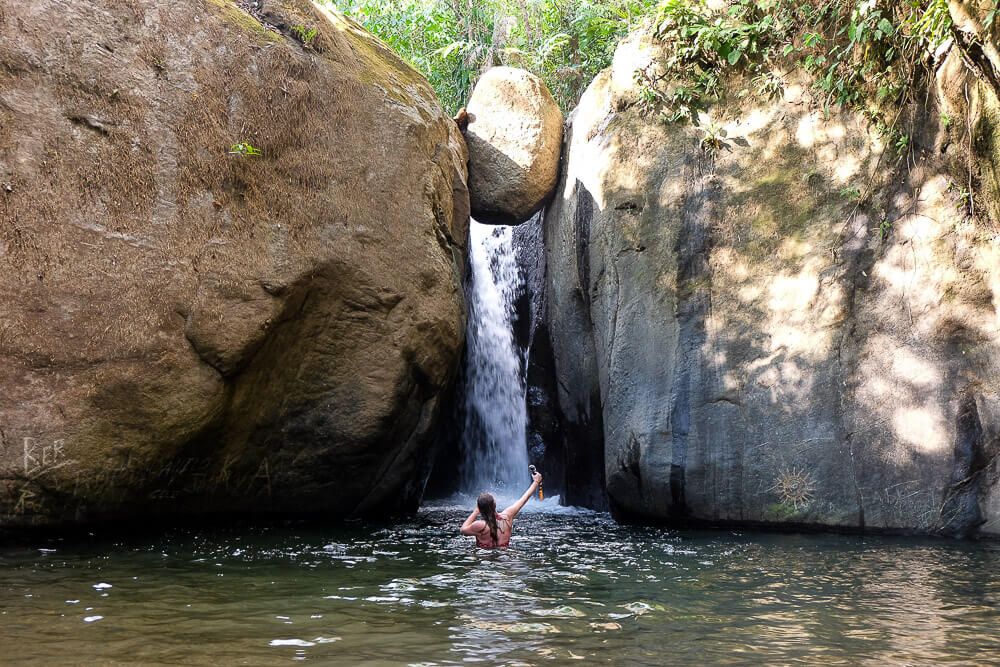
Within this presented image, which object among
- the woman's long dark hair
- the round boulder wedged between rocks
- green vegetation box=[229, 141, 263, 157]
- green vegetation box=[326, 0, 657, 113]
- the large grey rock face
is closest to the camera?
the large grey rock face

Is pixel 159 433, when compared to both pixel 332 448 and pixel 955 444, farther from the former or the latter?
pixel 955 444

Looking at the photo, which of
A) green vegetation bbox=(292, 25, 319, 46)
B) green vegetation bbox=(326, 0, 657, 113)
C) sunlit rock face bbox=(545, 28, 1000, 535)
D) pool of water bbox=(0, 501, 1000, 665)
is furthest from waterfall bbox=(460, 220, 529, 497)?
green vegetation bbox=(326, 0, 657, 113)

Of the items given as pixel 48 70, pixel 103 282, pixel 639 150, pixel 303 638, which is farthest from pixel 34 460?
pixel 639 150

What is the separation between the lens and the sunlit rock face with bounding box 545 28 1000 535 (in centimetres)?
801

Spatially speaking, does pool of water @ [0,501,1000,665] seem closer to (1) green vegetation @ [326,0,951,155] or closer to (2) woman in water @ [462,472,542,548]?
(2) woman in water @ [462,472,542,548]

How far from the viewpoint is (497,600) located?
5.14 m

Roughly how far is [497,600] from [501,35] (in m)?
14.2

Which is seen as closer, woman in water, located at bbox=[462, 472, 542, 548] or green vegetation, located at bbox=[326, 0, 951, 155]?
woman in water, located at bbox=[462, 472, 542, 548]

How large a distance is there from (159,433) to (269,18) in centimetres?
456

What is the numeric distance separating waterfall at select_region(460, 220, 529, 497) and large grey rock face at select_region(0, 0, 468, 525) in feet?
7.43

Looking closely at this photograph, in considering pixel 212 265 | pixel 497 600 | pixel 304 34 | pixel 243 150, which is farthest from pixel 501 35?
pixel 497 600

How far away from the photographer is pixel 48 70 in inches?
289

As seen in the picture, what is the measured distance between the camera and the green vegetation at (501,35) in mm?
15445

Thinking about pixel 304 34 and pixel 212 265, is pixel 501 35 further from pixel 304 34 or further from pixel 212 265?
pixel 212 265
